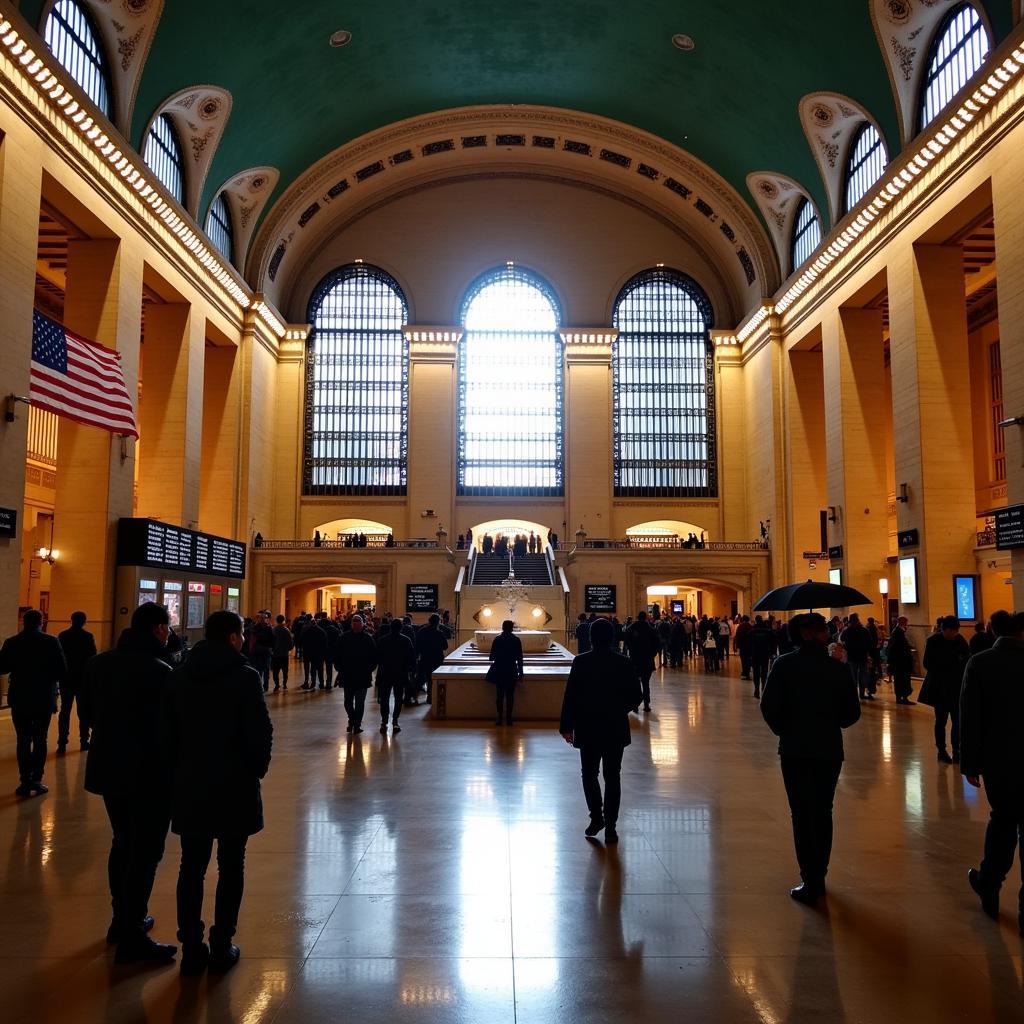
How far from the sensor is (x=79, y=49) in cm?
1723

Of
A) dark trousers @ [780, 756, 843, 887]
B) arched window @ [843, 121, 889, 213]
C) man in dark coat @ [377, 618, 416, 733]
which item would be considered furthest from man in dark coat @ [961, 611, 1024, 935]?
arched window @ [843, 121, 889, 213]

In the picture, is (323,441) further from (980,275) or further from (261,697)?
(261,697)

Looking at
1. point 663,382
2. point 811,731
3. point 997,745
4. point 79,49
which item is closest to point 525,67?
point 663,382

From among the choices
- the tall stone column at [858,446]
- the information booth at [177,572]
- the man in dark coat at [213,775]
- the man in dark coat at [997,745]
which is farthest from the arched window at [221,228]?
the man in dark coat at [997,745]

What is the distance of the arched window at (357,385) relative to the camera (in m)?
33.6

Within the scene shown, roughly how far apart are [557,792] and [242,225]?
25.0m

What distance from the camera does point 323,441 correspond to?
111 ft

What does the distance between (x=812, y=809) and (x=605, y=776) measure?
4.87 ft

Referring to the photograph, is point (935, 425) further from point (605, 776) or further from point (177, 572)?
point (177, 572)

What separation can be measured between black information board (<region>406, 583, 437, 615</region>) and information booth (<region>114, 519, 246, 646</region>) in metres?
5.94

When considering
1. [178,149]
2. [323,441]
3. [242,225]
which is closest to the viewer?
[178,149]

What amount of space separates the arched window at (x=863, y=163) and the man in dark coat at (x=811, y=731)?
19366 millimetres

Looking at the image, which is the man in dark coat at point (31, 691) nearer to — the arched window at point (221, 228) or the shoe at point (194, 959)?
the shoe at point (194, 959)

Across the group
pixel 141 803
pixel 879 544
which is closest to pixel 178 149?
pixel 879 544
